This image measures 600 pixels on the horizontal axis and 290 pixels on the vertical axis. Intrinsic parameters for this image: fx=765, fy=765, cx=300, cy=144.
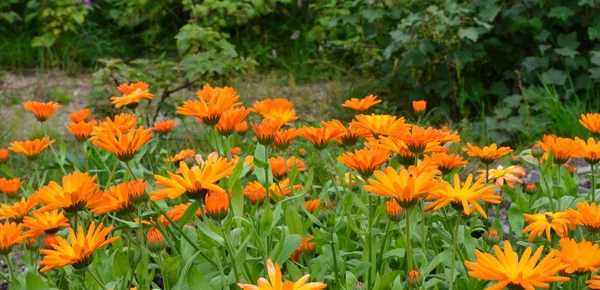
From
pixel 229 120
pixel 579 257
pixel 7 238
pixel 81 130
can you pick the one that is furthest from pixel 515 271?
pixel 81 130

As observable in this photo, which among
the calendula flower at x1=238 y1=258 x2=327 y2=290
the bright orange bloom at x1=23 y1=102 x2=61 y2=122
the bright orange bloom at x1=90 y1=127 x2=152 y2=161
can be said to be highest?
the bright orange bloom at x1=90 y1=127 x2=152 y2=161

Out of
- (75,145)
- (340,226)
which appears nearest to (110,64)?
(75,145)

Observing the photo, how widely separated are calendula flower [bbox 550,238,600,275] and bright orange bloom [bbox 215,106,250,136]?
0.59 m

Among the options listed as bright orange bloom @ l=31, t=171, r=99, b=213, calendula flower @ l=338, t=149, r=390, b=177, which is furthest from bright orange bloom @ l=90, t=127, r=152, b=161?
calendula flower @ l=338, t=149, r=390, b=177

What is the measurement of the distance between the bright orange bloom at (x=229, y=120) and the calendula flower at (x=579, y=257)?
588 millimetres

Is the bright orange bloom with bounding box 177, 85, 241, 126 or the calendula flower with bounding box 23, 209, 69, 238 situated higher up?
the bright orange bloom with bounding box 177, 85, 241, 126

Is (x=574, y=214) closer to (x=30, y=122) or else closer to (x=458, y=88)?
(x=458, y=88)

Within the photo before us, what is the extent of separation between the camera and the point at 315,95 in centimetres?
465

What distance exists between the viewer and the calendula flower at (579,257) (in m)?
1.01

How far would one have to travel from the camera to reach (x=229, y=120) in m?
1.36

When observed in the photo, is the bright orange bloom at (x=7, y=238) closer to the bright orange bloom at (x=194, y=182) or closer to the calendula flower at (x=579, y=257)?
the bright orange bloom at (x=194, y=182)

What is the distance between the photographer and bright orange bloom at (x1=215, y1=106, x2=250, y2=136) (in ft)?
4.44

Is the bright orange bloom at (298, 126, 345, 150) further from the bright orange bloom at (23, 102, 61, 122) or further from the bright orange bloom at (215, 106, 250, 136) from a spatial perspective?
the bright orange bloom at (23, 102, 61, 122)

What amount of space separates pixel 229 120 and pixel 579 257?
0.63 m
